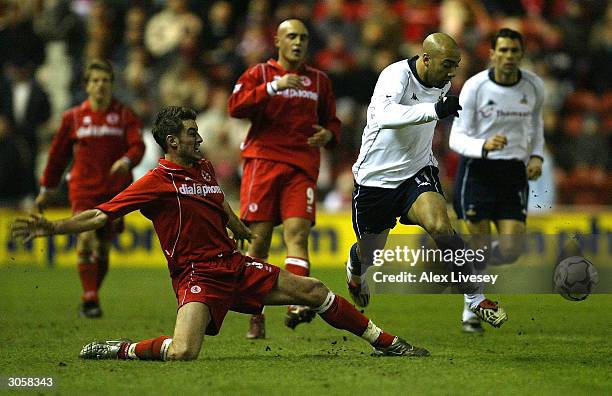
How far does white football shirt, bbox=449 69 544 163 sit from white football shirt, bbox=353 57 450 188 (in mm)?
1425

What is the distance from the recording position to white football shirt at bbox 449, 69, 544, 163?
1098 centimetres

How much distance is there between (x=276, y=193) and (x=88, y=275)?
8.33ft

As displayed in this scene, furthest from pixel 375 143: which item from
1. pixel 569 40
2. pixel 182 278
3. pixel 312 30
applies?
pixel 569 40

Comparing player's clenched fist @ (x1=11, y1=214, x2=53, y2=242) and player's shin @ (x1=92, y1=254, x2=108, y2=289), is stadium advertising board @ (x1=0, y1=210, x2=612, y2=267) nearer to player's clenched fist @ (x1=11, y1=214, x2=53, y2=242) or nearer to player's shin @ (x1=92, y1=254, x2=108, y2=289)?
player's shin @ (x1=92, y1=254, x2=108, y2=289)

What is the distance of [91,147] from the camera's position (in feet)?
39.8

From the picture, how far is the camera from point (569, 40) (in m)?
19.8

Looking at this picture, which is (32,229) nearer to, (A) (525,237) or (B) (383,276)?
(B) (383,276)

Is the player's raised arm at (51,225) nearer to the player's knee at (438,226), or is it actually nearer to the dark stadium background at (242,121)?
the player's knee at (438,226)

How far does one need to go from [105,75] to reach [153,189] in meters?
4.09

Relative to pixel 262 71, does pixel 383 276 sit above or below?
below

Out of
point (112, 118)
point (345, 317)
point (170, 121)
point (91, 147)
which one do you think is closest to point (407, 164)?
point (345, 317)

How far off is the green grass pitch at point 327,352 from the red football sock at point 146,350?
138 millimetres

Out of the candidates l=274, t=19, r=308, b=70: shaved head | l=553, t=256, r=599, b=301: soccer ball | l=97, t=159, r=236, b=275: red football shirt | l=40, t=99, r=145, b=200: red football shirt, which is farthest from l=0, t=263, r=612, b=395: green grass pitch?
l=274, t=19, r=308, b=70: shaved head

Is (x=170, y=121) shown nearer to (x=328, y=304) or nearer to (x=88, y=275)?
(x=328, y=304)
